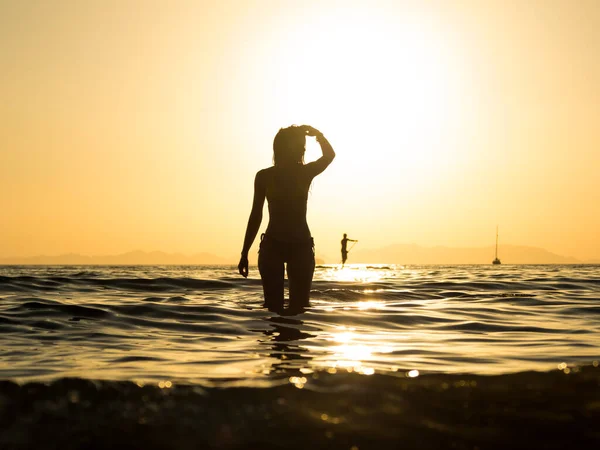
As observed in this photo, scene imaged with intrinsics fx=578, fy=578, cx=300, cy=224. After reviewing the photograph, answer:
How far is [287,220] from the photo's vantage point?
277 inches

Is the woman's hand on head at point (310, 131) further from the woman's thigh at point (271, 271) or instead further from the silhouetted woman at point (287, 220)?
the woman's thigh at point (271, 271)

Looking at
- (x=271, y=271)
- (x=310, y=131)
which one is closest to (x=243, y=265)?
(x=271, y=271)

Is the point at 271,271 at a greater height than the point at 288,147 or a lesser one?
lesser

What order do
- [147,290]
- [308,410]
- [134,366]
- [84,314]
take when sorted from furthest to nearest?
1. [147,290]
2. [84,314]
3. [134,366]
4. [308,410]

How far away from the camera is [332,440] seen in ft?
9.65

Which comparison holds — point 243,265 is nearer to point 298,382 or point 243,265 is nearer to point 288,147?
point 288,147

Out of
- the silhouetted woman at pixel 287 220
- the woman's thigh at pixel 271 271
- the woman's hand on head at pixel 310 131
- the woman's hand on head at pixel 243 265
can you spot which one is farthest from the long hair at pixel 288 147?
the woman's hand on head at pixel 243 265

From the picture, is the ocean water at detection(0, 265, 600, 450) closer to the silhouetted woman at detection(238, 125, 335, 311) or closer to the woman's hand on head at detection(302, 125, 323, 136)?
the silhouetted woman at detection(238, 125, 335, 311)

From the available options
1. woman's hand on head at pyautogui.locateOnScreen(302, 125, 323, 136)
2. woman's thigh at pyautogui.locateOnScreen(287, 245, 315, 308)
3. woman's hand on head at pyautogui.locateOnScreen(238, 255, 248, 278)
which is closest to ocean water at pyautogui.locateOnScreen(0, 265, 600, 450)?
woman's thigh at pyautogui.locateOnScreen(287, 245, 315, 308)

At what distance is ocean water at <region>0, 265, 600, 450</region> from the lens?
3.03 m

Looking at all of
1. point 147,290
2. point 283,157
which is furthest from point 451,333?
point 147,290

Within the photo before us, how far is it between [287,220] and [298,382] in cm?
333

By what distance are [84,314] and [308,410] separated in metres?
6.02

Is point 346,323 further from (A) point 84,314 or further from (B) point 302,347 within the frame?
(A) point 84,314
